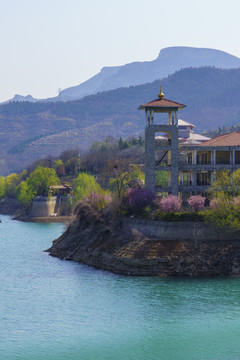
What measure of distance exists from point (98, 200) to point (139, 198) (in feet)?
25.8

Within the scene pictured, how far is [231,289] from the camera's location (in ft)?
172

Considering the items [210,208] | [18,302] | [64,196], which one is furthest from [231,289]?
[64,196]

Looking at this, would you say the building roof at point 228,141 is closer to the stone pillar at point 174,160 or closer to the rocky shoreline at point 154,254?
the stone pillar at point 174,160

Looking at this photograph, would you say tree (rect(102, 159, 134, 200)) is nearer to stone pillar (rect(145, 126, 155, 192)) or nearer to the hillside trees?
stone pillar (rect(145, 126, 155, 192))

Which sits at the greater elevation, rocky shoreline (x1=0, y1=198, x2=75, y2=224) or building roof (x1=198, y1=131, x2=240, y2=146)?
building roof (x1=198, y1=131, x2=240, y2=146)

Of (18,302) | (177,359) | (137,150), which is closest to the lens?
(177,359)

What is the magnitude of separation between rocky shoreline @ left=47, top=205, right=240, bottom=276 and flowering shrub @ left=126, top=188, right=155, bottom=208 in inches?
105

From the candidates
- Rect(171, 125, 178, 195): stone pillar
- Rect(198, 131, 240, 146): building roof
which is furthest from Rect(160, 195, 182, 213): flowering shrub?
Rect(198, 131, 240, 146): building roof

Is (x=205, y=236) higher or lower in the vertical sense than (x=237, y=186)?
lower

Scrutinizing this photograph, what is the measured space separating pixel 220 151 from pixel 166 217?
57.5 ft

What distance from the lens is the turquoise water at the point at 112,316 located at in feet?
125

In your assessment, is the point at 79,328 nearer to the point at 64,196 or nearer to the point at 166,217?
the point at 166,217

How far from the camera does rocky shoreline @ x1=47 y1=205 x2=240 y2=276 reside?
57844mm

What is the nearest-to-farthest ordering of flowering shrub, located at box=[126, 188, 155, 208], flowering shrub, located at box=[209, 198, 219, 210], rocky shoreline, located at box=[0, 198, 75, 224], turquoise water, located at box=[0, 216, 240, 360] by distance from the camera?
1. turquoise water, located at box=[0, 216, 240, 360]
2. flowering shrub, located at box=[209, 198, 219, 210]
3. flowering shrub, located at box=[126, 188, 155, 208]
4. rocky shoreline, located at box=[0, 198, 75, 224]
